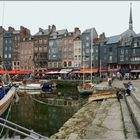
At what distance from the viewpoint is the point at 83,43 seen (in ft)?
274

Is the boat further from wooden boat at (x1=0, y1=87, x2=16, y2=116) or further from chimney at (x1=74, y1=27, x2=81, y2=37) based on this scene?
chimney at (x1=74, y1=27, x2=81, y2=37)

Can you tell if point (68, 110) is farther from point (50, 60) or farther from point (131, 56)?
point (50, 60)

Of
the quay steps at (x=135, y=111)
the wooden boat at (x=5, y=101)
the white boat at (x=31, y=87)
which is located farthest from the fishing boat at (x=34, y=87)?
the quay steps at (x=135, y=111)

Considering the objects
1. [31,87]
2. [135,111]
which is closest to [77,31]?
[31,87]

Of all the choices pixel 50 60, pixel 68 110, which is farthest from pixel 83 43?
pixel 68 110

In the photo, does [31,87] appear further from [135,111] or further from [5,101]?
[135,111]

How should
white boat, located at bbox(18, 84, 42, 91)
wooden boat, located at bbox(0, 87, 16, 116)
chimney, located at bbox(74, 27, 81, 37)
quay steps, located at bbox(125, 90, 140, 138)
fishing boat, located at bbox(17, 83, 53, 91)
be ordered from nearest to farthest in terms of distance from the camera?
quay steps, located at bbox(125, 90, 140, 138), wooden boat, located at bbox(0, 87, 16, 116), fishing boat, located at bbox(17, 83, 53, 91), white boat, located at bbox(18, 84, 42, 91), chimney, located at bbox(74, 27, 81, 37)

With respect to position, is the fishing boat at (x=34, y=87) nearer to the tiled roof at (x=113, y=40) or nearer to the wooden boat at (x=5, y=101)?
the wooden boat at (x=5, y=101)

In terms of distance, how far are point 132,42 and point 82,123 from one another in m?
61.2

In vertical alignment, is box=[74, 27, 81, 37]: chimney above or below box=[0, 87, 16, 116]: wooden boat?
above


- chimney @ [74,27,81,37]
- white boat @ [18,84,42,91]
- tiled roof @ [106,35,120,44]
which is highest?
chimney @ [74,27,81,37]

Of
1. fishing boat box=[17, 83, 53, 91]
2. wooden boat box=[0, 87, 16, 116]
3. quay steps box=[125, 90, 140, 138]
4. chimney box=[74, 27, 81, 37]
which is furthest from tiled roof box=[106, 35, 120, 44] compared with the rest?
quay steps box=[125, 90, 140, 138]

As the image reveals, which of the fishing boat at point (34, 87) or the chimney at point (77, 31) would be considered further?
the chimney at point (77, 31)

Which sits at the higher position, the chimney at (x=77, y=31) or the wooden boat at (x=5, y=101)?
the chimney at (x=77, y=31)
